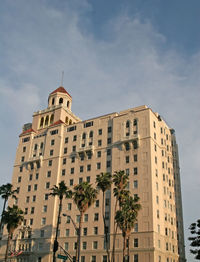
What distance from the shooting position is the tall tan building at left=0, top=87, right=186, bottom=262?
2953 inches

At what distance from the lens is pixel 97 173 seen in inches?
3378

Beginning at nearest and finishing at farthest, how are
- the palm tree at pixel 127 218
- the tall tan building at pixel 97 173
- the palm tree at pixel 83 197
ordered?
1. the palm tree at pixel 127 218
2. the palm tree at pixel 83 197
3. the tall tan building at pixel 97 173

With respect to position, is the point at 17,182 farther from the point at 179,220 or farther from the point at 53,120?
the point at 179,220

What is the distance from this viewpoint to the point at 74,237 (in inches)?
3179

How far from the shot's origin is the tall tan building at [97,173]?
Answer: 75.0 m

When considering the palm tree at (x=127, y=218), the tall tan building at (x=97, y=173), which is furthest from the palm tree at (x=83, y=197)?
the tall tan building at (x=97, y=173)

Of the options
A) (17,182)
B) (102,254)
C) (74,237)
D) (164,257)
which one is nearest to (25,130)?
(17,182)

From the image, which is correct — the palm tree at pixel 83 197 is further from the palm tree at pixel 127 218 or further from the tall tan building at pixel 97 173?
the tall tan building at pixel 97 173

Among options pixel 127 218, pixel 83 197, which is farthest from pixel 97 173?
pixel 127 218

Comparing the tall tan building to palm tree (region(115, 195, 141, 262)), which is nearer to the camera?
palm tree (region(115, 195, 141, 262))

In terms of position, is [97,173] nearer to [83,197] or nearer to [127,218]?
[83,197]

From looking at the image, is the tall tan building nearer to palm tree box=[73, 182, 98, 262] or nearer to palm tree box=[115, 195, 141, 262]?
palm tree box=[115, 195, 141, 262]

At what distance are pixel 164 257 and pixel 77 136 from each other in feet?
135

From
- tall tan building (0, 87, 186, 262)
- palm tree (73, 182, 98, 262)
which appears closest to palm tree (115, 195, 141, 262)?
palm tree (73, 182, 98, 262)
